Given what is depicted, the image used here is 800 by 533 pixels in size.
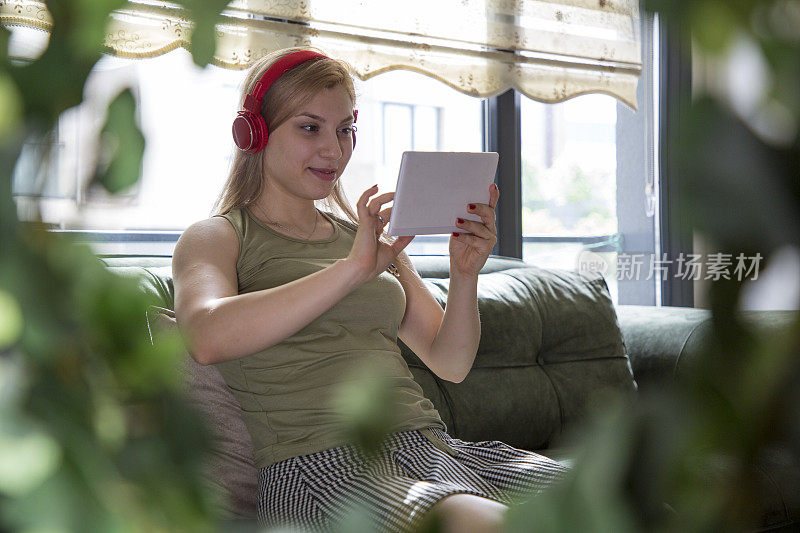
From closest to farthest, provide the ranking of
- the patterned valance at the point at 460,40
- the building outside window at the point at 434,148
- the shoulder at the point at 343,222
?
the shoulder at the point at 343,222, the patterned valance at the point at 460,40, the building outside window at the point at 434,148

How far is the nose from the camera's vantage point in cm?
162

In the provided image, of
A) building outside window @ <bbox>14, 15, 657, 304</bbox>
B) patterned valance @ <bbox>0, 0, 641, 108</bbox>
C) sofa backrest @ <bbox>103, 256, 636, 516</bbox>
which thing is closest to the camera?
sofa backrest @ <bbox>103, 256, 636, 516</bbox>

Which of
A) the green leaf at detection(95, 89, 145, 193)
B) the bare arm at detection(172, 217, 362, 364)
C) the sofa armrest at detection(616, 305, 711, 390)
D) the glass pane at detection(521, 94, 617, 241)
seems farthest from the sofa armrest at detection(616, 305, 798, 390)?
the green leaf at detection(95, 89, 145, 193)

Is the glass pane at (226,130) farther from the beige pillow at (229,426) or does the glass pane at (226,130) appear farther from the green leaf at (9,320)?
the green leaf at (9,320)

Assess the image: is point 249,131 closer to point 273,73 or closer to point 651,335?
point 273,73

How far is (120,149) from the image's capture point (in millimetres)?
152

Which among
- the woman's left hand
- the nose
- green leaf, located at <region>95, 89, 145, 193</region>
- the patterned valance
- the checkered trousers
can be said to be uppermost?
the patterned valance

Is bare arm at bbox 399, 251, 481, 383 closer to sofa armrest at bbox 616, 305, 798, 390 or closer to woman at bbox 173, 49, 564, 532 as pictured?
woman at bbox 173, 49, 564, 532

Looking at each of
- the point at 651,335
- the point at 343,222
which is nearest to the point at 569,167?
the point at 651,335

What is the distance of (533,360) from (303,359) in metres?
1.01

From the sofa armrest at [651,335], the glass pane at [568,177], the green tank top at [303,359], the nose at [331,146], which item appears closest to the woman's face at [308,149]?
the nose at [331,146]

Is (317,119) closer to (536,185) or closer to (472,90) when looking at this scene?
(472,90)

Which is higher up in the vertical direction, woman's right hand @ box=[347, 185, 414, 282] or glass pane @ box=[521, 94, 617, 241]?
glass pane @ box=[521, 94, 617, 241]

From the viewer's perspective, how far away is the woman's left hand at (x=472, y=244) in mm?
1620
